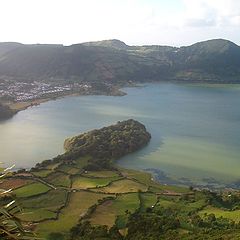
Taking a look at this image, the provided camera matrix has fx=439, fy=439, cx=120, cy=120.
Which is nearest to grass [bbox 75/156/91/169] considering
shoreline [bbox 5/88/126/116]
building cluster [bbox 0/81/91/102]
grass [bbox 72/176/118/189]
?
grass [bbox 72/176/118/189]

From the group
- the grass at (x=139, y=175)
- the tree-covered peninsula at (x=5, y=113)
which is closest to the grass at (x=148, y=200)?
the grass at (x=139, y=175)

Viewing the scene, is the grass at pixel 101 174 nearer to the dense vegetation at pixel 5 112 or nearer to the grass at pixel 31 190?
the grass at pixel 31 190

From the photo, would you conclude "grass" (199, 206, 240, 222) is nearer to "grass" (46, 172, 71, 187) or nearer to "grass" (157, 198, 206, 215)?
"grass" (157, 198, 206, 215)

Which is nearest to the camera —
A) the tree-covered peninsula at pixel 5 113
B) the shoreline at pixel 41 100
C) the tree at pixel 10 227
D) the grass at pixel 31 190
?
the tree at pixel 10 227

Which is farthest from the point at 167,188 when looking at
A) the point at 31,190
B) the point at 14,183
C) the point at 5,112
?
the point at 5,112

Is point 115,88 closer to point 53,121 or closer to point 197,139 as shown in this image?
point 53,121

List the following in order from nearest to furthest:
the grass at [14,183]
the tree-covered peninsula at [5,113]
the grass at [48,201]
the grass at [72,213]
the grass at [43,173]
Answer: the grass at [72,213], the grass at [48,201], the grass at [14,183], the grass at [43,173], the tree-covered peninsula at [5,113]

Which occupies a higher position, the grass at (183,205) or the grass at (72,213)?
the grass at (183,205)
